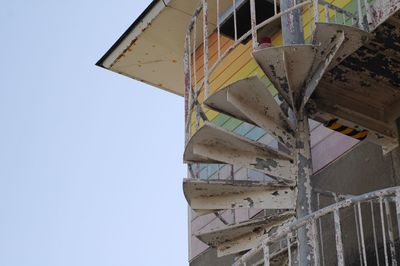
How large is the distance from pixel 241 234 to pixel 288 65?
2.05 metres

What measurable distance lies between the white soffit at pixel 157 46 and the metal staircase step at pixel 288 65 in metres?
3.72

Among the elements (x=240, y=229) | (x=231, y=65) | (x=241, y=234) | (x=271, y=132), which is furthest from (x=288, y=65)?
(x=231, y=65)

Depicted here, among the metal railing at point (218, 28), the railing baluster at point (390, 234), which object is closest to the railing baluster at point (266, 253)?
the railing baluster at point (390, 234)

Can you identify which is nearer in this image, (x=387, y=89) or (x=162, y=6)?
(x=387, y=89)

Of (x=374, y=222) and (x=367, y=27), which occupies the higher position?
(x=367, y=27)

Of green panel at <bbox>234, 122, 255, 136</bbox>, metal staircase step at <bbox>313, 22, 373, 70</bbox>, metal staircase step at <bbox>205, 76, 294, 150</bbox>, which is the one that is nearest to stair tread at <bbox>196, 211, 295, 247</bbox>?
metal staircase step at <bbox>205, 76, 294, 150</bbox>

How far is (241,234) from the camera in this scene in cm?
971

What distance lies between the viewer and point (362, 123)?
9.09 metres

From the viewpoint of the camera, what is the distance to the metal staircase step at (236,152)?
29.4 ft

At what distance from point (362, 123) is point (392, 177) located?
608mm

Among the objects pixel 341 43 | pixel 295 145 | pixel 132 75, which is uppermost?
pixel 132 75

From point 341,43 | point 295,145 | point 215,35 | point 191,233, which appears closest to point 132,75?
point 215,35

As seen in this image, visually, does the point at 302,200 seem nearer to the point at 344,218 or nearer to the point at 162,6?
the point at 344,218

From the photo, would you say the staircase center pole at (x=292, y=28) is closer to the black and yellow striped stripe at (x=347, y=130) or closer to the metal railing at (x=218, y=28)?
the metal railing at (x=218, y=28)
